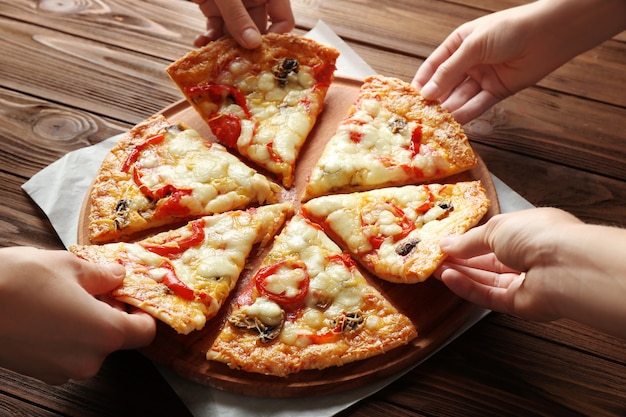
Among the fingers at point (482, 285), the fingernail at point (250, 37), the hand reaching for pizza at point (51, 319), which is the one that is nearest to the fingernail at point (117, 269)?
the hand reaching for pizza at point (51, 319)

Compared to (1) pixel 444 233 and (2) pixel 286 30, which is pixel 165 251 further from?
(2) pixel 286 30

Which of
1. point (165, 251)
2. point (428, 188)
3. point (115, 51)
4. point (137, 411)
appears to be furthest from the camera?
point (115, 51)

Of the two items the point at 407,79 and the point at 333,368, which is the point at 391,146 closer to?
the point at 407,79

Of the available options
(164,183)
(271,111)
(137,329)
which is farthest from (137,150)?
(137,329)

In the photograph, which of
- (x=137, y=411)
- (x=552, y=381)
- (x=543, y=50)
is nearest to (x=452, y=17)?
(x=543, y=50)

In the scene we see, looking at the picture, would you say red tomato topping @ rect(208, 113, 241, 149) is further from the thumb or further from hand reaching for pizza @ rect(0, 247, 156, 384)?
hand reaching for pizza @ rect(0, 247, 156, 384)

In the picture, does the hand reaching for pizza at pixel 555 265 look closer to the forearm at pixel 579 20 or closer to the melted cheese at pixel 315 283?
the melted cheese at pixel 315 283

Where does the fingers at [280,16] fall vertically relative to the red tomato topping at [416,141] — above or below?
above
